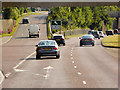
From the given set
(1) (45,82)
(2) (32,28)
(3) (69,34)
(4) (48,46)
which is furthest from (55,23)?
(1) (45,82)

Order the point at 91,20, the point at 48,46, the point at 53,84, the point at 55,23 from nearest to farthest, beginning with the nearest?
the point at 53,84
the point at 48,46
the point at 55,23
the point at 91,20

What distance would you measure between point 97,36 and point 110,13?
3323 inches

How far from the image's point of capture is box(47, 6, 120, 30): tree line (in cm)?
12275

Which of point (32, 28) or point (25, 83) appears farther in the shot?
point (32, 28)

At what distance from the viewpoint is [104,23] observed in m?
178

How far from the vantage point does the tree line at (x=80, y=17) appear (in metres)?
123

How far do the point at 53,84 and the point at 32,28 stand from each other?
6799 cm

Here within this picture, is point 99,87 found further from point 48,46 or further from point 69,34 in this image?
point 69,34

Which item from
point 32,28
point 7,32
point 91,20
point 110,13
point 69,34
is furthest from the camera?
point 110,13

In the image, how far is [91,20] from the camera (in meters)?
159

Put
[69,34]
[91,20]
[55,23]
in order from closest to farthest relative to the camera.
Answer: [55,23] → [69,34] → [91,20]

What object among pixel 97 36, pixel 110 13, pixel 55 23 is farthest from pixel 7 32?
pixel 110 13

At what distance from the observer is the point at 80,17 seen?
14138 centimetres

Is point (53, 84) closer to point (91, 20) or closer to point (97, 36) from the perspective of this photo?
point (97, 36)
